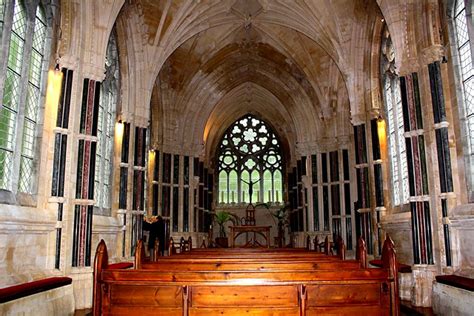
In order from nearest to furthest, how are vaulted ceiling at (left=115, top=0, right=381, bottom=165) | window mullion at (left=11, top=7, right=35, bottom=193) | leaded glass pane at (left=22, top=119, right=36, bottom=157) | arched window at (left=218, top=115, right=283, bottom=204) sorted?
window mullion at (left=11, top=7, right=35, bottom=193) → leaded glass pane at (left=22, top=119, right=36, bottom=157) → vaulted ceiling at (left=115, top=0, right=381, bottom=165) → arched window at (left=218, top=115, right=283, bottom=204)

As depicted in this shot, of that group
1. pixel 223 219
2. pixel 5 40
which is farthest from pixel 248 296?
pixel 223 219

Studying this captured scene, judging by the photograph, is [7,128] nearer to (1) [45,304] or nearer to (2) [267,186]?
(1) [45,304]

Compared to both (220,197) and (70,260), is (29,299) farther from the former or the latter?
(220,197)

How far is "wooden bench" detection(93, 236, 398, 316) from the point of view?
5230mm

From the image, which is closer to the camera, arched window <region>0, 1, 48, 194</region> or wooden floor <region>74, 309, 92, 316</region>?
arched window <region>0, 1, 48, 194</region>

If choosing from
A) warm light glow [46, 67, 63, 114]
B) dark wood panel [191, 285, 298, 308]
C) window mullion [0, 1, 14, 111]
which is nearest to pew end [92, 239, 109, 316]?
dark wood panel [191, 285, 298, 308]

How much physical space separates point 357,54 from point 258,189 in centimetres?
1504

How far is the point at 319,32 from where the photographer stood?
50.3 feet

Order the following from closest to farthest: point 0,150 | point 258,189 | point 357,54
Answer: point 0,150 < point 357,54 < point 258,189

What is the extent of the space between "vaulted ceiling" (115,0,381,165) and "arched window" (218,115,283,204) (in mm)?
2696

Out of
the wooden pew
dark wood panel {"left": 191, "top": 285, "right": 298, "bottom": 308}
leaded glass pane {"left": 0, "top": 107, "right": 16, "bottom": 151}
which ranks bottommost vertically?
dark wood panel {"left": 191, "top": 285, "right": 298, "bottom": 308}

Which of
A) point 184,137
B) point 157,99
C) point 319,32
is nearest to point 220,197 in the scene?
point 184,137

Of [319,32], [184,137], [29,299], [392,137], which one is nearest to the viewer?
[29,299]

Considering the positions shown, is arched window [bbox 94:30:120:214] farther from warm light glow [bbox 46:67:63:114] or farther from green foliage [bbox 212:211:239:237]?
green foliage [bbox 212:211:239:237]
